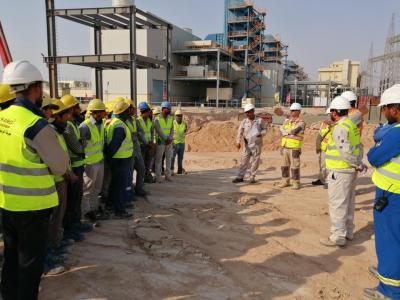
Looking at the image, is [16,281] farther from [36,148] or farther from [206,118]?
[206,118]

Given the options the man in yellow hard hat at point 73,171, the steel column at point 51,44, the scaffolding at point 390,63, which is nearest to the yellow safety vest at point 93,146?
the man in yellow hard hat at point 73,171

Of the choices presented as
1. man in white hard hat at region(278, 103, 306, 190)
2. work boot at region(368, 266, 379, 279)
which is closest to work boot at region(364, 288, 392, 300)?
work boot at region(368, 266, 379, 279)

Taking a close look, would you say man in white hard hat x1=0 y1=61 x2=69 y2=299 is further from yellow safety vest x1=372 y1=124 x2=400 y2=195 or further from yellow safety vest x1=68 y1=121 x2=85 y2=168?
yellow safety vest x1=372 y1=124 x2=400 y2=195

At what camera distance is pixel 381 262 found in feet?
10.5

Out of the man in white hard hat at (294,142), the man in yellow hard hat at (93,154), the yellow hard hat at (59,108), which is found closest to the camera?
the yellow hard hat at (59,108)

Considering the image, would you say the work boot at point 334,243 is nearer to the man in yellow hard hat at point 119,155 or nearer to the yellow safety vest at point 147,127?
the man in yellow hard hat at point 119,155

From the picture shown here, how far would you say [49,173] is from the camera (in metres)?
2.64

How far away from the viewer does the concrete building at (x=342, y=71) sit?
6456 cm

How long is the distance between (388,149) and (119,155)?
149 inches

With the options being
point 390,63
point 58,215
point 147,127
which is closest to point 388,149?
point 58,215

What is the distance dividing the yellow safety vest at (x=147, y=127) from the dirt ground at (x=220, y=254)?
1.38 metres

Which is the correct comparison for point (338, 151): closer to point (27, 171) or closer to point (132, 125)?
point (27, 171)

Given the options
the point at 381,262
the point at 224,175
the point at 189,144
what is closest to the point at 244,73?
the point at 189,144

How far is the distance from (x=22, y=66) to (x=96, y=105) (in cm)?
243
